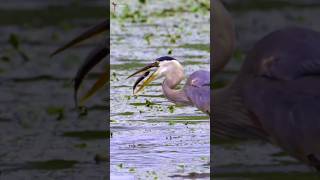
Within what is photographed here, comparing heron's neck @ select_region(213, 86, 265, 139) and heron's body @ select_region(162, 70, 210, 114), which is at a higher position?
heron's body @ select_region(162, 70, 210, 114)

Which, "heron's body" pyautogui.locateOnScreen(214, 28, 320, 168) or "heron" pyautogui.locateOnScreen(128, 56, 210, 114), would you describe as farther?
"heron's body" pyautogui.locateOnScreen(214, 28, 320, 168)

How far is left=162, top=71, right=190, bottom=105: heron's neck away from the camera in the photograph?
3348mm

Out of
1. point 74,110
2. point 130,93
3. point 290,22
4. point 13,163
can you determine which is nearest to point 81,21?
point 290,22

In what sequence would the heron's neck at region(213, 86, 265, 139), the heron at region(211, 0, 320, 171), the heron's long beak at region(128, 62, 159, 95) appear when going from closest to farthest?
1. the heron's long beak at region(128, 62, 159, 95)
2. the heron at region(211, 0, 320, 171)
3. the heron's neck at region(213, 86, 265, 139)

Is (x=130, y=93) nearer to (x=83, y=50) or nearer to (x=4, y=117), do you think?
(x=4, y=117)

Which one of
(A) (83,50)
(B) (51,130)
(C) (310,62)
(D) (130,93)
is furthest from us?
(A) (83,50)

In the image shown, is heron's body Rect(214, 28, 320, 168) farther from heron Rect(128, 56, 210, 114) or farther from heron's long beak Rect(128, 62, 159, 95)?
heron's long beak Rect(128, 62, 159, 95)

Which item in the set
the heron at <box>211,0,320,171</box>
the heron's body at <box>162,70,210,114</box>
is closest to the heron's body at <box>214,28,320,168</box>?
the heron at <box>211,0,320,171</box>

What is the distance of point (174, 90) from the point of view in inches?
134

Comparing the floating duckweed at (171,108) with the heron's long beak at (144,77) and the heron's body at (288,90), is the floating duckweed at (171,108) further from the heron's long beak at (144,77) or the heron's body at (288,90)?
the heron's body at (288,90)

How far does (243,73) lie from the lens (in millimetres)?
4098

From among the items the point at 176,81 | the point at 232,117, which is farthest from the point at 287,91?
the point at 176,81

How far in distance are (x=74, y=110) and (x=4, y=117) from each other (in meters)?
0.28

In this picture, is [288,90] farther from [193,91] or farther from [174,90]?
[174,90]
